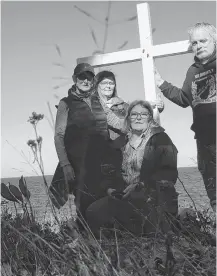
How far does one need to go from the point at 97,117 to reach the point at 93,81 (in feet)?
0.98

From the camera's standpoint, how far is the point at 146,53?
389 cm

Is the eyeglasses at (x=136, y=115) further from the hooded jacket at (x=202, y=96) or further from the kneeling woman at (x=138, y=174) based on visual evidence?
the hooded jacket at (x=202, y=96)

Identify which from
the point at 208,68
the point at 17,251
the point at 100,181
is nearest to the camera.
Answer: the point at 17,251

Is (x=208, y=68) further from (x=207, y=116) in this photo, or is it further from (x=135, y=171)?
(x=135, y=171)

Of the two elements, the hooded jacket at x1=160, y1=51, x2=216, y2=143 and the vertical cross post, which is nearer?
the hooded jacket at x1=160, y1=51, x2=216, y2=143

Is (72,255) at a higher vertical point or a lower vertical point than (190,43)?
lower

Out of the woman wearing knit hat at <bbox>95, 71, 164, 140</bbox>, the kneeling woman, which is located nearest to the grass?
the kneeling woman

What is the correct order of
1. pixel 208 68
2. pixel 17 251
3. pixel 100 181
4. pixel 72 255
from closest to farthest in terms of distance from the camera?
pixel 72 255
pixel 17 251
pixel 208 68
pixel 100 181

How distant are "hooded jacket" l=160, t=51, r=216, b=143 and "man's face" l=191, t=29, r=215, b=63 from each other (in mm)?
38

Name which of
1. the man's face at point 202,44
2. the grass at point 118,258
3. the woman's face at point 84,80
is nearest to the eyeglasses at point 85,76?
the woman's face at point 84,80

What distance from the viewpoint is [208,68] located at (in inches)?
135

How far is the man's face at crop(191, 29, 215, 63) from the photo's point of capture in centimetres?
339

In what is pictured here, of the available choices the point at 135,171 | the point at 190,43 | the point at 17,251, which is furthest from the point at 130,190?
the point at 190,43

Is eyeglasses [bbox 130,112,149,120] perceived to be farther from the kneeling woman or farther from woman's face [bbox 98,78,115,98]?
woman's face [bbox 98,78,115,98]
